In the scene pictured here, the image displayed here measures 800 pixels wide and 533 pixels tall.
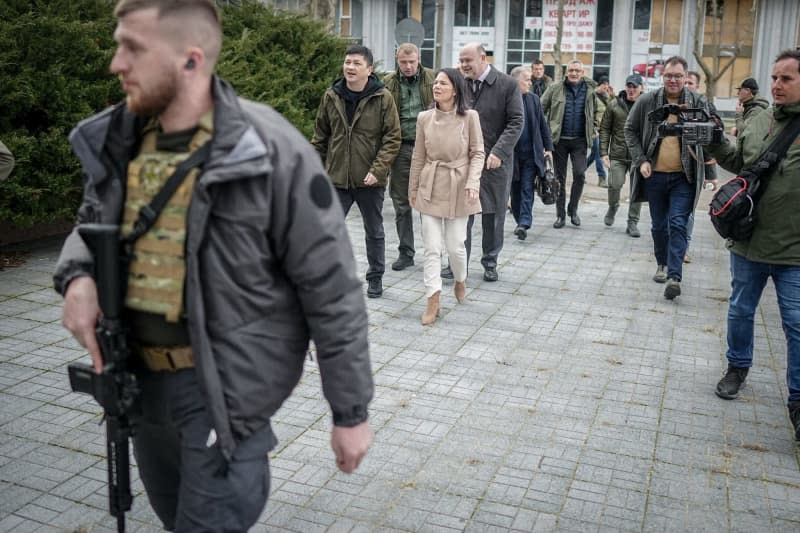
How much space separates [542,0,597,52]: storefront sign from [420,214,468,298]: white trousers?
36572mm

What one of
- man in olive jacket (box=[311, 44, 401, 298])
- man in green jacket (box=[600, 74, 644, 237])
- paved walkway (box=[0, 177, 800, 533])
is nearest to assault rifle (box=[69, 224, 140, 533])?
paved walkway (box=[0, 177, 800, 533])

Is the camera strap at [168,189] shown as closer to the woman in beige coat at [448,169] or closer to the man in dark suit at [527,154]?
the woman in beige coat at [448,169]

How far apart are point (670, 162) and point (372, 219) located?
2.62 m

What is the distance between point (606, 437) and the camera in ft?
15.8

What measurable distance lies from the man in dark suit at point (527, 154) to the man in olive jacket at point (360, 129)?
286cm

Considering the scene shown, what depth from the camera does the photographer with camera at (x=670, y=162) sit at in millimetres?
7613

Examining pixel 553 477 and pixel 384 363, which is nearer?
pixel 553 477

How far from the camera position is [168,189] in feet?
7.64

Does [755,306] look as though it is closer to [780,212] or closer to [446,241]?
[780,212]

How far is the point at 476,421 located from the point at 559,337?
1.90m

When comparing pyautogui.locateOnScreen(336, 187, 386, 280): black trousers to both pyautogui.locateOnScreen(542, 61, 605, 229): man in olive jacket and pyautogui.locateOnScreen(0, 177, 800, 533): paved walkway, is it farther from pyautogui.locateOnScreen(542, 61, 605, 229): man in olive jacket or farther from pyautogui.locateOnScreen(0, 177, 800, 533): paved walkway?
pyautogui.locateOnScreen(542, 61, 605, 229): man in olive jacket

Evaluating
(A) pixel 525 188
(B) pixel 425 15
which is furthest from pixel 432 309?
(B) pixel 425 15

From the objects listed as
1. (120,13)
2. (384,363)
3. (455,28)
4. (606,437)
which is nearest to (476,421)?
(606,437)

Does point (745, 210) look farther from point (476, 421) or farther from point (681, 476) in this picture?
point (476, 421)
